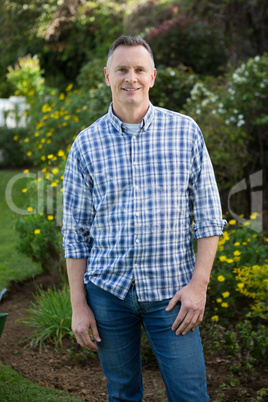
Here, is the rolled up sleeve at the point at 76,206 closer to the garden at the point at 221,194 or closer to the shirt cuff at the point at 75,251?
the shirt cuff at the point at 75,251

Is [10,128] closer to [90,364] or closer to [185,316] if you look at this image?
[90,364]

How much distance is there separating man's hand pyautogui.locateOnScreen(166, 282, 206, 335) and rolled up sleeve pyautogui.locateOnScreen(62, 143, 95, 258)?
1.34 feet

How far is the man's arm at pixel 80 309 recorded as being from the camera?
1.80m

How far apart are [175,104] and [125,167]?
562cm

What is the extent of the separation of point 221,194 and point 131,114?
3.59 metres

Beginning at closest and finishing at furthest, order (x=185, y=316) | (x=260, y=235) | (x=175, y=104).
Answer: (x=185, y=316) < (x=260, y=235) < (x=175, y=104)

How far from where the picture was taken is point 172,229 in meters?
1.77

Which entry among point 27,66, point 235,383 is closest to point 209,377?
point 235,383

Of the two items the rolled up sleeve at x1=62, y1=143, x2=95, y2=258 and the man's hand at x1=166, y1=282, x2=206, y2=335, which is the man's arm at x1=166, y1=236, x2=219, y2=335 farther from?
the rolled up sleeve at x1=62, y1=143, x2=95, y2=258

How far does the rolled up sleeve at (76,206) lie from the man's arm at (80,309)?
0.04 m

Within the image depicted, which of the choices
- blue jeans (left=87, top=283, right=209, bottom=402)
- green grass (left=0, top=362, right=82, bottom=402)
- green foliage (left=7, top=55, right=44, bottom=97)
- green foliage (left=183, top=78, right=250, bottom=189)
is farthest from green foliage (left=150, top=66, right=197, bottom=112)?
green foliage (left=7, top=55, right=44, bottom=97)

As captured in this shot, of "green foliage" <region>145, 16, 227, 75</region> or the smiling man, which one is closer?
the smiling man

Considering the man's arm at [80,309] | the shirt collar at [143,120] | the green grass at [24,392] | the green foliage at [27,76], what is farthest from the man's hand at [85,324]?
the green foliage at [27,76]

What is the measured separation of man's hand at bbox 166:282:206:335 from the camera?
1.69 meters
